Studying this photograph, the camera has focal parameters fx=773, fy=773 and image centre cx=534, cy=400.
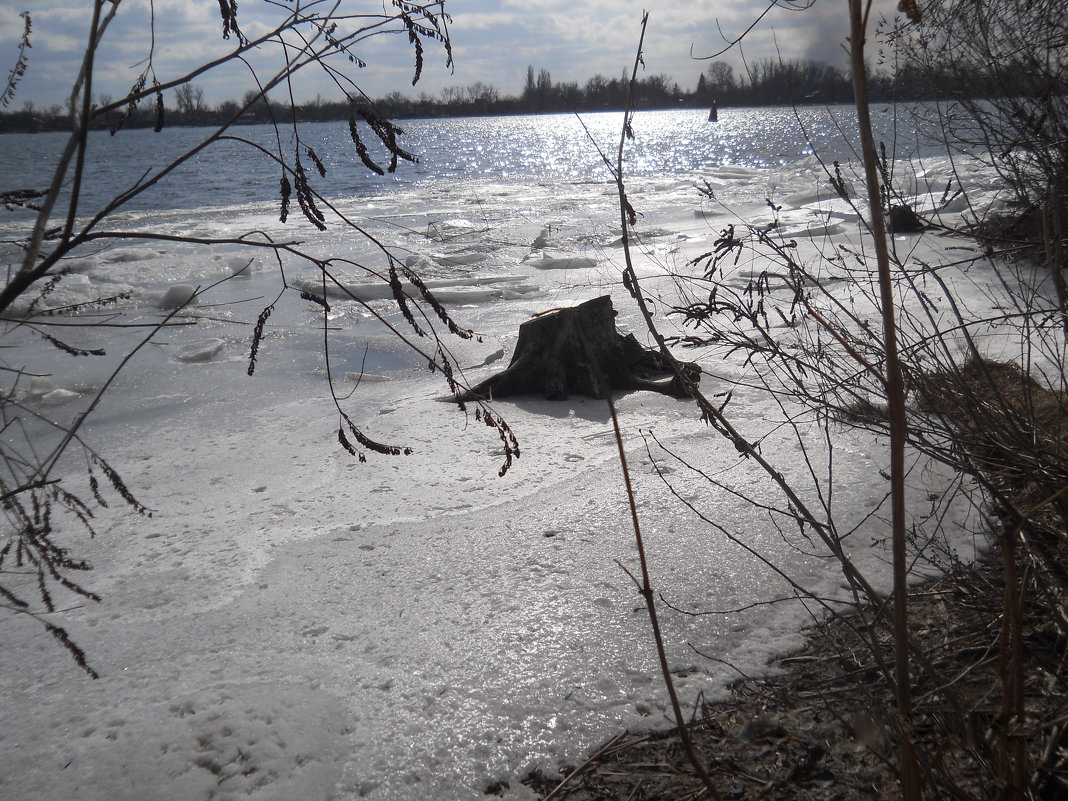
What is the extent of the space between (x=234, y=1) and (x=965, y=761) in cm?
196

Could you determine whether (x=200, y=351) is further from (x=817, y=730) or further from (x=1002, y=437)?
(x=1002, y=437)

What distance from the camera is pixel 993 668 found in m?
1.87

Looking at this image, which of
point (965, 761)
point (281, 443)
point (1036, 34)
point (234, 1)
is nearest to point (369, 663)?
point (965, 761)

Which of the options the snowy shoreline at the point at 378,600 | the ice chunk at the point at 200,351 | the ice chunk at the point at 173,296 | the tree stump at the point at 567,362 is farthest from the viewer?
the ice chunk at the point at 173,296

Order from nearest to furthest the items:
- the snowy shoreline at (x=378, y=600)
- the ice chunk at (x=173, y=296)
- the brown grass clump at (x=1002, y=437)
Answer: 1. the brown grass clump at (x=1002, y=437)
2. the snowy shoreline at (x=378, y=600)
3. the ice chunk at (x=173, y=296)

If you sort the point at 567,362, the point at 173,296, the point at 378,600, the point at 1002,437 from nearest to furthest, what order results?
the point at 1002,437 → the point at 378,600 → the point at 567,362 → the point at 173,296

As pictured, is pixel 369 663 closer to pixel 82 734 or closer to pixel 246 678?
pixel 246 678

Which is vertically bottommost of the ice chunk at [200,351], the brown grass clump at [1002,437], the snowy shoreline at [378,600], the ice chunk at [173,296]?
the snowy shoreline at [378,600]

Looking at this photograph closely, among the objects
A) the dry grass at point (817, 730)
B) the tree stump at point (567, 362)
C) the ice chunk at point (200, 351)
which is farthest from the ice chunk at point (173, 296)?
the dry grass at point (817, 730)

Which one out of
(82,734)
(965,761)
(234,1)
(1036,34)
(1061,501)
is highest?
(1036,34)

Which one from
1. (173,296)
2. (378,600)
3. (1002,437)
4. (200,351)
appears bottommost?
(378,600)

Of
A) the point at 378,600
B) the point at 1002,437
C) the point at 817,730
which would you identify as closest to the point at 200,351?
the point at 378,600

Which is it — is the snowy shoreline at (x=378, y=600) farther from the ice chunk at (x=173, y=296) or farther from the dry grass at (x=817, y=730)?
the ice chunk at (x=173, y=296)

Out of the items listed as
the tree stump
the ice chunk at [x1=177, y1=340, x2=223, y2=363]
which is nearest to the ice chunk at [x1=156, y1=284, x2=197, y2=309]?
the ice chunk at [x1=177, y1=340, x2=223, y2=363]
